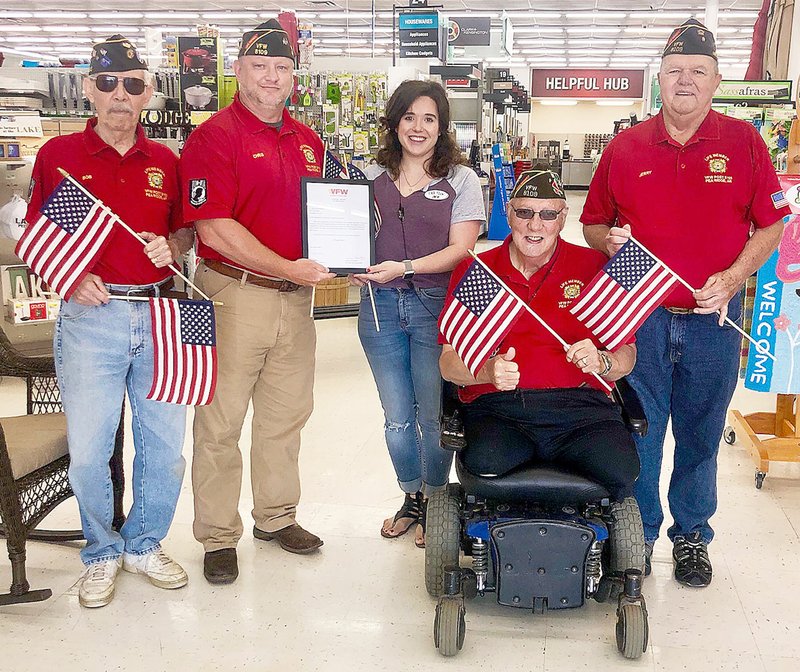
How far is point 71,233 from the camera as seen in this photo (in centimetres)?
263

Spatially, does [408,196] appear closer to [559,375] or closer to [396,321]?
[396,321]

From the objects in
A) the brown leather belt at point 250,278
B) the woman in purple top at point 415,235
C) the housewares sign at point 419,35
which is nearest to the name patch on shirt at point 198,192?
the brown leather belt at point 250,278

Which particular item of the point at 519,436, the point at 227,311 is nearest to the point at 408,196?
the point at 227,311

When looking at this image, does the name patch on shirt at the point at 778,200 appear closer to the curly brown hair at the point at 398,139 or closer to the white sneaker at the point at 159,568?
the curly brown hair at the point at 398,139

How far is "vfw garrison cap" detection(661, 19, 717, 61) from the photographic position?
8.93ft

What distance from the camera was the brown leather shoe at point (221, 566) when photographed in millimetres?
3049

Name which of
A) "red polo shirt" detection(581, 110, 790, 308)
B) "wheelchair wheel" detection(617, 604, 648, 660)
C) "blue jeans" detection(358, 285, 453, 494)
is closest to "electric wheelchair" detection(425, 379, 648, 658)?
"wheelchair wheel" detection(617, 604, 648, 660)

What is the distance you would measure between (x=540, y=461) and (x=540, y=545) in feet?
0.84

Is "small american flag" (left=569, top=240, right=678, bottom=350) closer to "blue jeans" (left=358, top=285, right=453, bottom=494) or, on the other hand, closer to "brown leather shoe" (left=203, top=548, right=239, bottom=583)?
"blue jeans" (left=358, top=285, right=453, bottom=494)

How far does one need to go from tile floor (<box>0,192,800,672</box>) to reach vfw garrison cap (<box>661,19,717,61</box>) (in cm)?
182

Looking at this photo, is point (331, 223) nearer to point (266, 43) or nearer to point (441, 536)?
point (266, 43)

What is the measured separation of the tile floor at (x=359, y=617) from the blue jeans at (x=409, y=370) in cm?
39

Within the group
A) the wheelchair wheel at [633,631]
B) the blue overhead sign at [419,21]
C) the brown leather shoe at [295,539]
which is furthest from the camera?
the blue overhead sign at [419,21]

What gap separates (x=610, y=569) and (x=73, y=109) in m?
6.08
